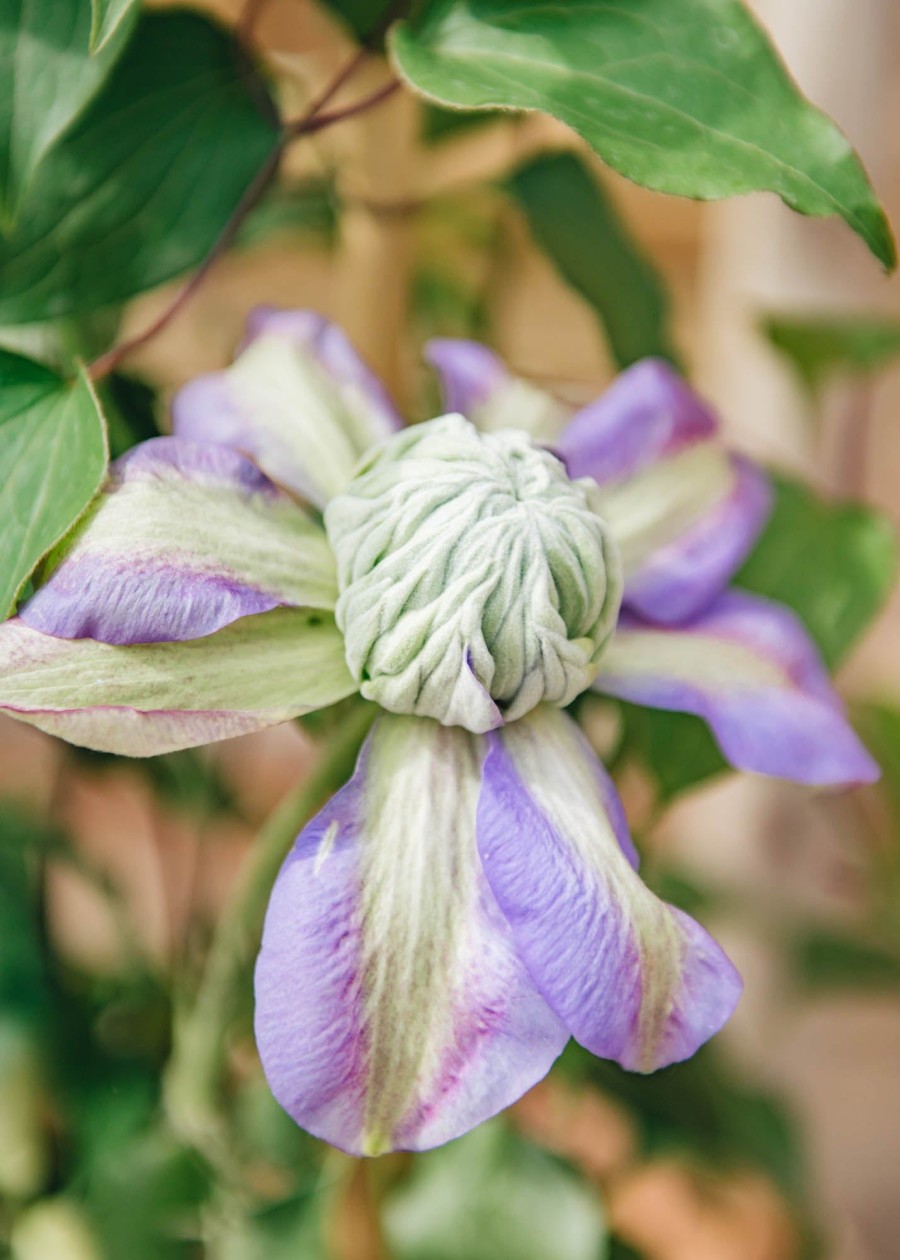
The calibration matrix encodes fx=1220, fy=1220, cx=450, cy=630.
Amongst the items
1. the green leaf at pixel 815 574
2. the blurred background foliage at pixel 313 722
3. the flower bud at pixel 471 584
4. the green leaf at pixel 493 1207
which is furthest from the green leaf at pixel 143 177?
the green leaf at pixel 493 1207

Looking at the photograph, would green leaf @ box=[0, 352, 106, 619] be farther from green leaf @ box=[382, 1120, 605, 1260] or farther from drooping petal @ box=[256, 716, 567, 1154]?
green leaf @ box=[382, 1120, 605, 1260]

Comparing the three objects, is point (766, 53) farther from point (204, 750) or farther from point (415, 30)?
point (204, 750)

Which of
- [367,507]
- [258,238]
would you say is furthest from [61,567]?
[258,238]

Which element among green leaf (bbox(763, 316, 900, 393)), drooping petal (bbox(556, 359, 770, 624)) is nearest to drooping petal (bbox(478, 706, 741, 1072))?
drooping petal (bbox(556, 359, 770, 624))

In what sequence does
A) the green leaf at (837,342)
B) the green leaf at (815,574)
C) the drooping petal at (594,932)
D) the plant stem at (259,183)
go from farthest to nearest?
the green leaf at (837,342), the green leaf at (815,574), the plant stem at (259,183), the drooping petal at (594,932)

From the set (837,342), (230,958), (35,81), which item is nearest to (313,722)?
(230,958)

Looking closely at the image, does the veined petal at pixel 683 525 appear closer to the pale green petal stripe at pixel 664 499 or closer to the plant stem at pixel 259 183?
the pale green petal stripe at pixel 664 499
